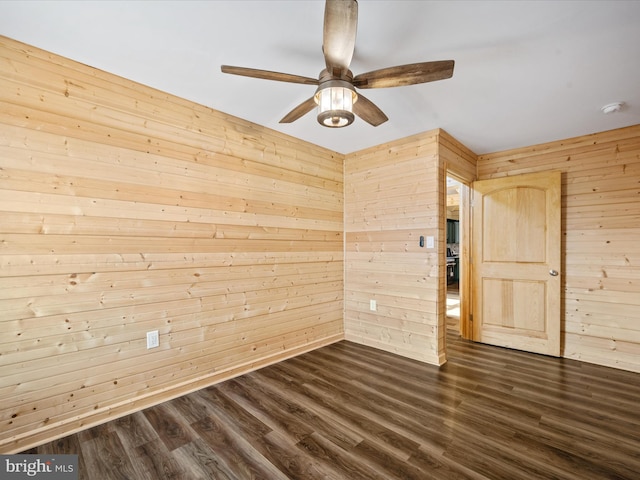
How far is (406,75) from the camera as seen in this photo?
1628mm

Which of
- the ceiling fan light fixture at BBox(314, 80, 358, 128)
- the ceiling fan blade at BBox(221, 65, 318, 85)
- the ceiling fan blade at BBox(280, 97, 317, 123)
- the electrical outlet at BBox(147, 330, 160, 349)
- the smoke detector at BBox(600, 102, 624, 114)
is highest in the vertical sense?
the smoke detector at BBox(600, 102, 624, 114)

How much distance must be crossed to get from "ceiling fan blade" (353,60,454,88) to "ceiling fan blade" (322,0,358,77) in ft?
0.64

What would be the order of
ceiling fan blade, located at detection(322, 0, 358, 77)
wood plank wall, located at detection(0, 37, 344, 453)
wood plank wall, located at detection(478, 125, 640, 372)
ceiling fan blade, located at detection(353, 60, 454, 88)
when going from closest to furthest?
ceiling fan blade, located at detection(322, 0, 358, 77), ceiling fan blade, located at detection(353, 60, 454, 88), wood plank wall, located at detection(0, 37, 344, 453), wood plank wall, located at detection(478, 125, 640, 372)

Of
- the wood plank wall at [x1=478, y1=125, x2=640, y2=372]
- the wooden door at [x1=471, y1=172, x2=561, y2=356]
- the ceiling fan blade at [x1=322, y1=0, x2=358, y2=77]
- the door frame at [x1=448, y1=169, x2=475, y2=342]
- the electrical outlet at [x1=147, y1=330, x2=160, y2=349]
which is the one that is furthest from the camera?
the door frame at [x1=448, y1=169, x2=475, y2=342]

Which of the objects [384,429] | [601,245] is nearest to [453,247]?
[601,245]

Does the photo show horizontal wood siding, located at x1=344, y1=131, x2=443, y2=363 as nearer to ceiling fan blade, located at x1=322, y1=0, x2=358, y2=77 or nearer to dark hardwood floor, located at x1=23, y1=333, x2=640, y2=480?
dark hardwood floor, located at x1=23, y1=333, x2=640, y2=480

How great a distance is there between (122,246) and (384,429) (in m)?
2.26

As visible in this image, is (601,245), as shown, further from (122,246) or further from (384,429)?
(122,246)

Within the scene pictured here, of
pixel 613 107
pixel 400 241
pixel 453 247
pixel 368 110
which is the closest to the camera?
pixel 368 110

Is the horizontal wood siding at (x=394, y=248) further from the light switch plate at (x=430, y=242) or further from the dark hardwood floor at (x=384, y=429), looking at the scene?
the dark hardwood floor at (x=384, y=429)

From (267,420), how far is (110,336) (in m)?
1.27

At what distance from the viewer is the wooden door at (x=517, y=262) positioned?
132 inches

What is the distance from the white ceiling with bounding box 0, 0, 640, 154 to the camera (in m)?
1.59

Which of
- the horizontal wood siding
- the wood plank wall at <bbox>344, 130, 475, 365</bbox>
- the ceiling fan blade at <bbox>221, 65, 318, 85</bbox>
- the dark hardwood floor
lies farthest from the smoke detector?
the ceiling fan blade at <bbox>221, 65, 318, 85</bbox>
